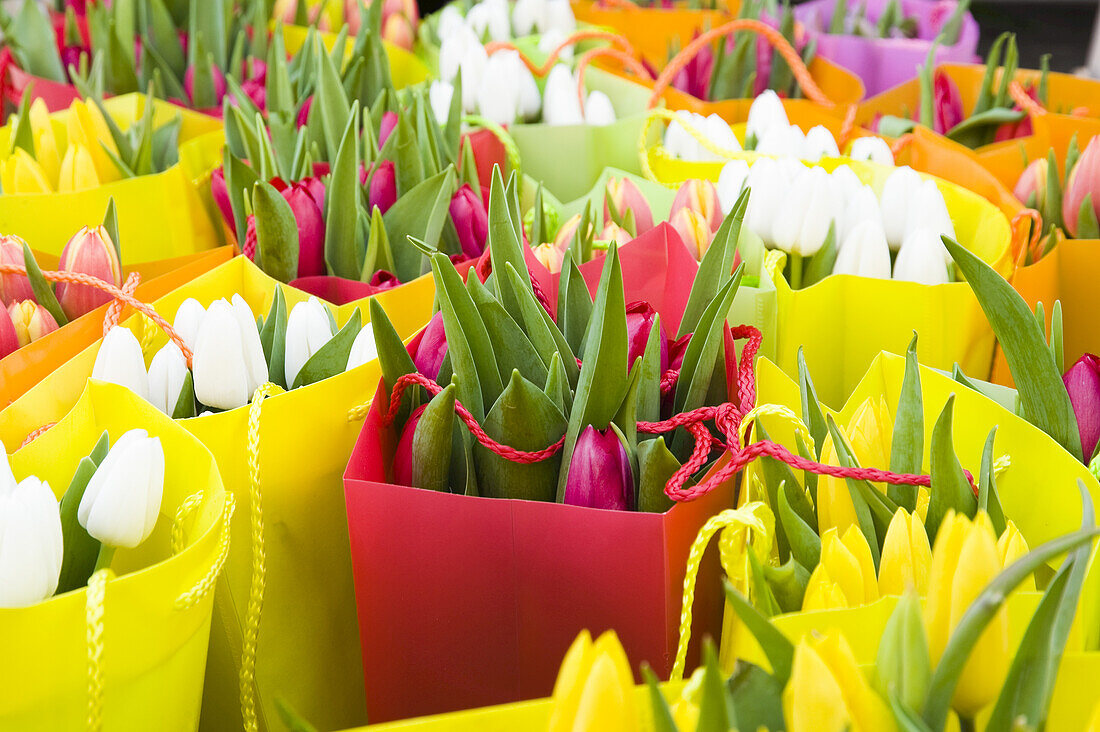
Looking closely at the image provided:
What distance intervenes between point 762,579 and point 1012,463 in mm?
186

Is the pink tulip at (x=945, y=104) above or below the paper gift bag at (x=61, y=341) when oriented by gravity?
above

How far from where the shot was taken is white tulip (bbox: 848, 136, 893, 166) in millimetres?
980

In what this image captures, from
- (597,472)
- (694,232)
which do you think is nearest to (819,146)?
(694,232)

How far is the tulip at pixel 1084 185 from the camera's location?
2.86ft

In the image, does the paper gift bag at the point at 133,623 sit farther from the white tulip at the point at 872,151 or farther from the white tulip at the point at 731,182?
the white tulip at the point at 872,151

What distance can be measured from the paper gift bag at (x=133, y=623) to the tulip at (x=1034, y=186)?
813 mm

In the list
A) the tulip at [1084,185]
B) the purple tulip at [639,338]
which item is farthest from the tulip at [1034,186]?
the purple tulip at [639,338]

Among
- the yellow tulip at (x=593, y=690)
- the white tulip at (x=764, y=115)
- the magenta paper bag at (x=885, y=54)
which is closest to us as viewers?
the yellow tulip at (x=593, y=690)

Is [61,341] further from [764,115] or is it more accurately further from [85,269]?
[764,115]

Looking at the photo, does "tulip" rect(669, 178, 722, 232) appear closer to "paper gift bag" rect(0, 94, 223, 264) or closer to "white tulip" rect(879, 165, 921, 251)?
"white tulip" rect(879, 165, 921, 251)

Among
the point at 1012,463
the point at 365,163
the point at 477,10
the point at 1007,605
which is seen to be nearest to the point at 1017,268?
the point at 1012,463

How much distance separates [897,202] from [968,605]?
21.4 inches

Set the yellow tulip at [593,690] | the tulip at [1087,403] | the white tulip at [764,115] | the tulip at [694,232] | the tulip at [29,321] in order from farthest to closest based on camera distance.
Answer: the white tulip at [764,115] < the tulip at [694,232] < the tulip at [29,321] < the tulip at [1087,403] < the yellow tulip at [593,690]

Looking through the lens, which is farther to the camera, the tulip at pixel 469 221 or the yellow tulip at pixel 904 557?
the tulip at pixel 469 221
